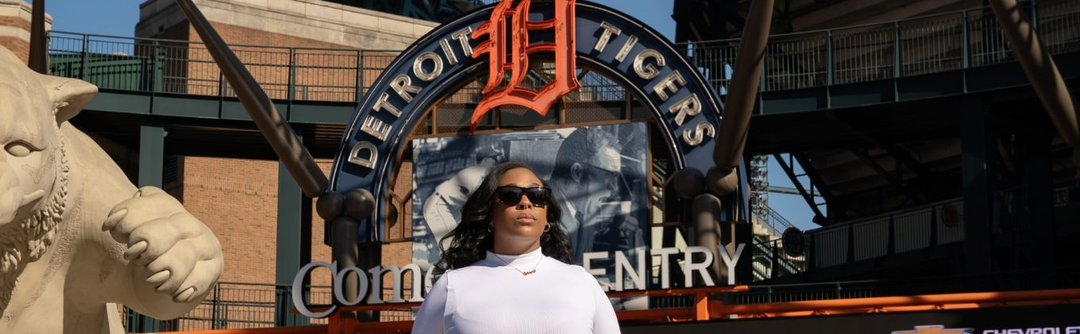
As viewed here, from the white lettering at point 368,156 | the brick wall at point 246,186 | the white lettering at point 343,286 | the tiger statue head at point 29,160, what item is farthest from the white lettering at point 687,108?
the tiger statue head at point 29,160

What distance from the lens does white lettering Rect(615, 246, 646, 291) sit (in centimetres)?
2123

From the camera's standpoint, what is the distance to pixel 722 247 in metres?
20.8

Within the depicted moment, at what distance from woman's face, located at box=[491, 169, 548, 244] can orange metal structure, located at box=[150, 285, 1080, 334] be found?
1370 centimetres

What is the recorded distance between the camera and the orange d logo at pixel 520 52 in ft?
74.3

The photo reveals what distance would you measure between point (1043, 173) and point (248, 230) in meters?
18.0

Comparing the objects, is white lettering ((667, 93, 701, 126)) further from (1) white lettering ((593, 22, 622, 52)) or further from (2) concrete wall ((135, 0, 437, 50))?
(2) concrete wall ((135, 0, 437, 50))

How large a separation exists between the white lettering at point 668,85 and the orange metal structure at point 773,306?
3186 mm

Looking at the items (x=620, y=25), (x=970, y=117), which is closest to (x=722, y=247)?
(x=620, y=25)

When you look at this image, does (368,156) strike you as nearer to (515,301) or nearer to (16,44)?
(16,44)

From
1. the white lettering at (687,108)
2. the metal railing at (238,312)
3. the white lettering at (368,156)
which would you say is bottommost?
the metal railing at (238,312)

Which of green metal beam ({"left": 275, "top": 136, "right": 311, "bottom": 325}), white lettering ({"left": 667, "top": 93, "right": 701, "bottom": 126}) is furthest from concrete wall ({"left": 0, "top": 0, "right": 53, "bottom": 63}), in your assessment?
white lettering ({"left": 667, "top": 93, "right": 701, "bottom": 126})

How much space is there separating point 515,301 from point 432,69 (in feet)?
59.3

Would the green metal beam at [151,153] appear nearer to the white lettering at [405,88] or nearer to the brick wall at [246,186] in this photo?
the brick wall at [246,186]

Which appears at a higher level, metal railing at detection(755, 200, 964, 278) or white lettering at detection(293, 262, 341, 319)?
metal railing at detection(755, 200, 964, 278)
